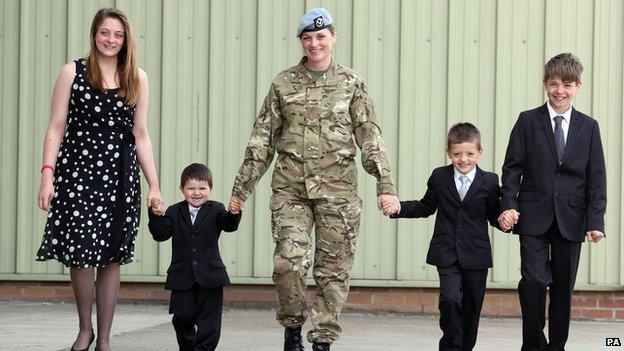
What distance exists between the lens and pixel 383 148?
6.86m

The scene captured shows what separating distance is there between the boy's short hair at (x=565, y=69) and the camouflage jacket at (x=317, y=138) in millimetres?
1008

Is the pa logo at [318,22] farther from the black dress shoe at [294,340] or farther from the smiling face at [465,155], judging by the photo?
the black dress shoe at [294,340]

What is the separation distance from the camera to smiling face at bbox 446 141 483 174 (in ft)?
23.1

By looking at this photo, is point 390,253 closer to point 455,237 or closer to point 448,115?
point 448,115

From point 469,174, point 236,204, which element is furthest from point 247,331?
point 469,174

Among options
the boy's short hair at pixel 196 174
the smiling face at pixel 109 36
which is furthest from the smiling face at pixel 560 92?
the smiling face at pixel 109 36

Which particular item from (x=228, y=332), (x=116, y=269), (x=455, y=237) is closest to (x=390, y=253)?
(x=228, y=332)

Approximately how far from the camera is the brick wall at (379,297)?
9625 mm

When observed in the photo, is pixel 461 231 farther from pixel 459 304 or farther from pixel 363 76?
pixel 363 76

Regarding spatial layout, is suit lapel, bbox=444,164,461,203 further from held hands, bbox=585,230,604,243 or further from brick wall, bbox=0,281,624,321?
brick wall, bbox=0,281,624,321

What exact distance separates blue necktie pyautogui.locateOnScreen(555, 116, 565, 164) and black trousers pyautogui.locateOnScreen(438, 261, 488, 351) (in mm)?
766

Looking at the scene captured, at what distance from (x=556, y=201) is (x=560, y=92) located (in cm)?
61

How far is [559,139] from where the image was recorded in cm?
694

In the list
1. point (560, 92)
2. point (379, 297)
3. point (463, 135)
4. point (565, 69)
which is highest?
point (565, 69)
